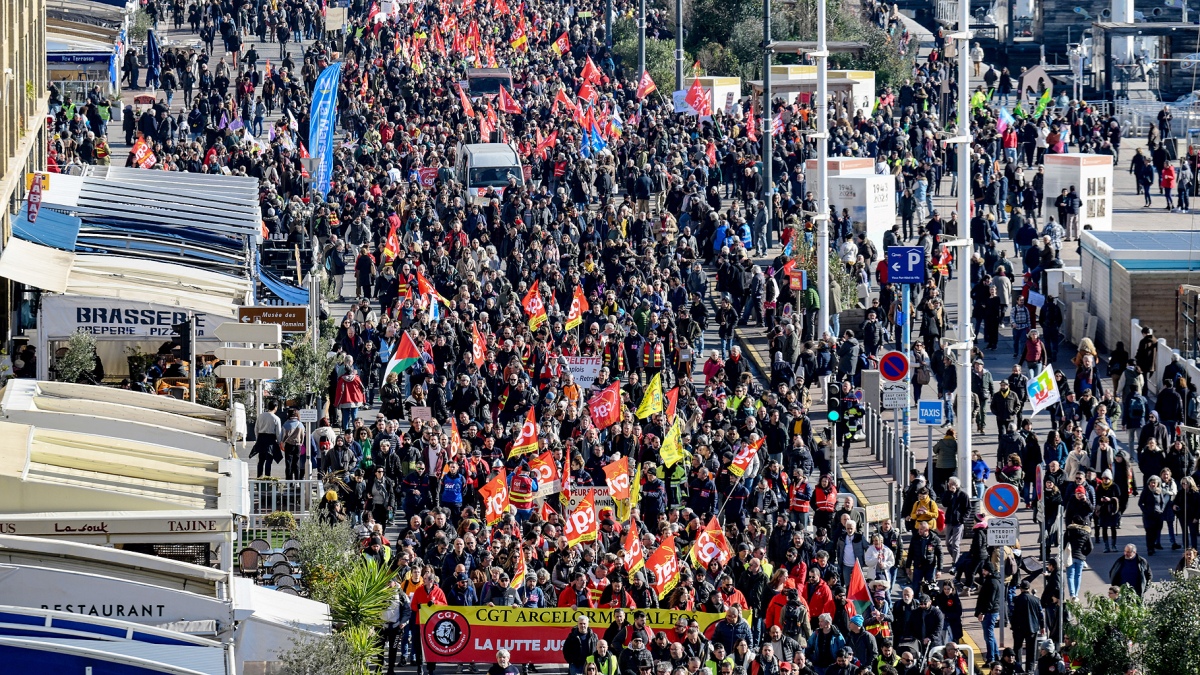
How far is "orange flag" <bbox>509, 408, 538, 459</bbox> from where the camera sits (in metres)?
28.5

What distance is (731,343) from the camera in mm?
38031

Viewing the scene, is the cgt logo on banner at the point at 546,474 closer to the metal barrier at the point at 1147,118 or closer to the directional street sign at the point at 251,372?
the directional street sign at the point at 251,372

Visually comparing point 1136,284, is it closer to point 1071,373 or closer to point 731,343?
point 1071,373

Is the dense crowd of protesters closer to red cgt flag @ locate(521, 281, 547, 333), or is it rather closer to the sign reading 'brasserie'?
red cgt flag @ locate(521, 281, 547, 333)

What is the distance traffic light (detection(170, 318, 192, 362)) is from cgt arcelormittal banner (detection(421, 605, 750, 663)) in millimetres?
6734

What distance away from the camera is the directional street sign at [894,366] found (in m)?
29.1

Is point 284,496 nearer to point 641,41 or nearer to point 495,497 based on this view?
point 495,497

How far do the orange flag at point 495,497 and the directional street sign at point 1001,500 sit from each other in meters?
5.43

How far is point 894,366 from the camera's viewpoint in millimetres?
29203

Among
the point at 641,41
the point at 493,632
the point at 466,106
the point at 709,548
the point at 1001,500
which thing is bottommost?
the point at 493,632

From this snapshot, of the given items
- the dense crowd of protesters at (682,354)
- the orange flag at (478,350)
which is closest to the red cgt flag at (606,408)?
the dense crowd of protesters at (682,354)

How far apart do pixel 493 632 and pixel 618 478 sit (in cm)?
422

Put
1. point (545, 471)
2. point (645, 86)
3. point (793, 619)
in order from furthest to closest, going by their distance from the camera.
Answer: point (645, 86)
point (545, 471)
point (793, 619)

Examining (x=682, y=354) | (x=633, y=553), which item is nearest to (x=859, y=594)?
(x=633, y=553)
